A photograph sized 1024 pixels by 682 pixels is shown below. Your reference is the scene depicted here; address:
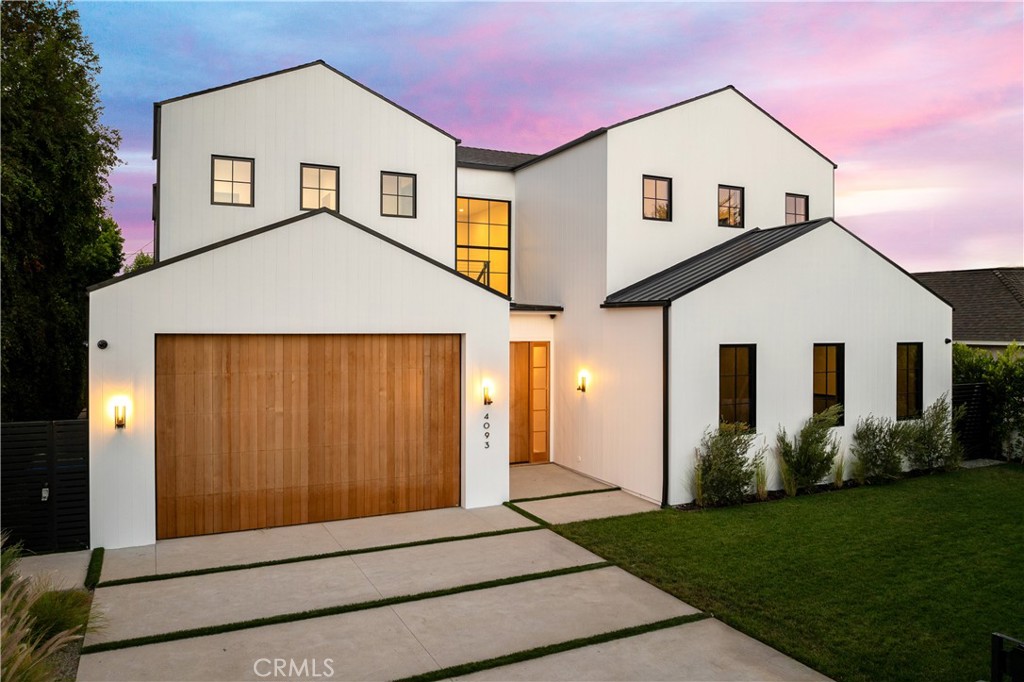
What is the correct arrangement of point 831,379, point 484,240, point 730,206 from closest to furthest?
point 831,379
point 730,206
point 484,240

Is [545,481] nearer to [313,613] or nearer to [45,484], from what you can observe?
[313,613]

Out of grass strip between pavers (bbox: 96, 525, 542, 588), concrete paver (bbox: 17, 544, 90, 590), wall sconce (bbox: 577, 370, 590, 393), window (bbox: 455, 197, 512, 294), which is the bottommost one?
grass strip between pavers (bbox: 96, 525, 542, 588)

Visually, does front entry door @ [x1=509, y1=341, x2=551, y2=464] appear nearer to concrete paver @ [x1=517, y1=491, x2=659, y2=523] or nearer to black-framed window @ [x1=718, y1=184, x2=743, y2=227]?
concrete paver @ [x1=517, y1=491, x2=659, y2=523]

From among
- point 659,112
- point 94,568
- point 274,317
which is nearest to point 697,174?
point 659,112

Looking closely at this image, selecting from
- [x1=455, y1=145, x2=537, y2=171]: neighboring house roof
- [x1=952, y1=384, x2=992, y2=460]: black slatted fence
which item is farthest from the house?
[x1=952, y1=384, x2=992, y2=460]: black slatted fence

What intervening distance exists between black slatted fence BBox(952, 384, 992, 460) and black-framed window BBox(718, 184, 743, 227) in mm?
5683

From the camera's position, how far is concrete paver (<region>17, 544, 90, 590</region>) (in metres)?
6.92

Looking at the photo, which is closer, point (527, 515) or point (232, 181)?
point (527, 515)

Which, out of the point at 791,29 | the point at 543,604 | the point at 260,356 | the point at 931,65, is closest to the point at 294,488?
the point at 260,356

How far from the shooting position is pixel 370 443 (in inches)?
376

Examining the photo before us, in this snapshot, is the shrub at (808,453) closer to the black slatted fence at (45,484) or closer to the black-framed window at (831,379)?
the black-framed window at (831,379)

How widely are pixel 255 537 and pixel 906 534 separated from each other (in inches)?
339

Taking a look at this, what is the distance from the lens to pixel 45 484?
781 centimetres

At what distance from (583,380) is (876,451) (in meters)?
5.36
